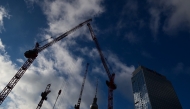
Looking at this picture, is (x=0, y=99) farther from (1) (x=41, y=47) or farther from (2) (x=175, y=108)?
(2) (x=175, y=108)

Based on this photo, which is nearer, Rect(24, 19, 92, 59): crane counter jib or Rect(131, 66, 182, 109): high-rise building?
Rect(24, 19, 92, 59): crane counter jib

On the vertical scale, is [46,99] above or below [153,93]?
below

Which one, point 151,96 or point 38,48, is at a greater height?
point 151,96

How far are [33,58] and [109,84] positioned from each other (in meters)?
37.6

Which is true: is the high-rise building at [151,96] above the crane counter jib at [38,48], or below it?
above

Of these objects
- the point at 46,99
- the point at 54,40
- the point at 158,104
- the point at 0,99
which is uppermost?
the point at 158,104

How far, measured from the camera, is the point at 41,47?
65000 mm

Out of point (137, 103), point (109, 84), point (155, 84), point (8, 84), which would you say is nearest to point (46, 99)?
point (8, 84)

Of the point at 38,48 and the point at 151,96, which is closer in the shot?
the point at 38,48

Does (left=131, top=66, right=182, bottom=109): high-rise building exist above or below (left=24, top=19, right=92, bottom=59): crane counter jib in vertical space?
above

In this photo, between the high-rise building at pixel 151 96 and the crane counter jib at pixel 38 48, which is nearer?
the crane counter jib at pixel 38 48

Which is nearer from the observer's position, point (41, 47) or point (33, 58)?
point (33, 58)

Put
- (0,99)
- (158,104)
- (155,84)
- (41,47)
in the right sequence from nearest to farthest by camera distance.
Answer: (0,99) → (41,47) → (158,104) → (155,84)

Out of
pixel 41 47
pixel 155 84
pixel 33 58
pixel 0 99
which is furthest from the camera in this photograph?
pixel 155 84
